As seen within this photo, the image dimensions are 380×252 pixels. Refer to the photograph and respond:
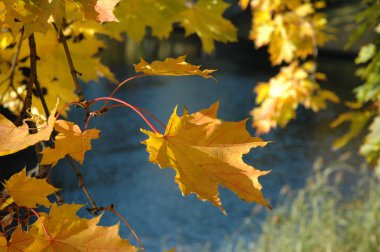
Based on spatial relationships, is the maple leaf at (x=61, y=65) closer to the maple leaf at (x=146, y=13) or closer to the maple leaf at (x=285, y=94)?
the maple leaf at (x=146, y=13)

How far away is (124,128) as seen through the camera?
20.1 feet

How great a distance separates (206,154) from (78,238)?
101 mm

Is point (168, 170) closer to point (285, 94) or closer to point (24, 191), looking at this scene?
point (285, 94)

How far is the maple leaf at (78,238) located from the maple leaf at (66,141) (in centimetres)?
5

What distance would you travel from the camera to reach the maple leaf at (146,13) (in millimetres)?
893

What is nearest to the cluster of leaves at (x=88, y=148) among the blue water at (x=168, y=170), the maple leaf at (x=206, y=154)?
the maple leaf at (x=206, y=154)

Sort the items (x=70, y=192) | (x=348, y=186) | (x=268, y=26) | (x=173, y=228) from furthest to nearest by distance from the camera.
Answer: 1. (x=348, y=186)
2. (x=70, y=192)
3. (x=173, y=228)
4. (x=268, y=26)

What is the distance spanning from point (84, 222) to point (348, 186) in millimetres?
4561

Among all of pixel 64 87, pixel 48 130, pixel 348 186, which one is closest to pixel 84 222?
pixel 48 130

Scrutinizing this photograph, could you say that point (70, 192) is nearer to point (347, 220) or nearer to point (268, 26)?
point (347, 220)

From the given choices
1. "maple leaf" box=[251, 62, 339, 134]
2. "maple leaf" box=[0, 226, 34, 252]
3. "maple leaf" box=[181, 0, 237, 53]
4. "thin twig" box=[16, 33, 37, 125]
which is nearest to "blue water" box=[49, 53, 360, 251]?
"maple leaf" box=[251, 62, 339, 134]

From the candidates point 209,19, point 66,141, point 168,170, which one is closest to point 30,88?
point 66,141

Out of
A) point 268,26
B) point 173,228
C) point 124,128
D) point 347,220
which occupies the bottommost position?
point 124,128

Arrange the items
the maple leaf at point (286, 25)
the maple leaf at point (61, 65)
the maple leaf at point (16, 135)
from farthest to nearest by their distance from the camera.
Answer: the maple leaf at point (286, 25), the maple leaf at point (61, 65), the maple leaf at point (16, 135)
